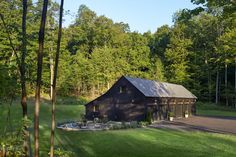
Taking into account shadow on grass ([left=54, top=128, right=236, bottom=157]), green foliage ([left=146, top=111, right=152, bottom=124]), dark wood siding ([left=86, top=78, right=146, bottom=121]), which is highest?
dark wood siding ([left=86, top=78, right=146, bottom=121])

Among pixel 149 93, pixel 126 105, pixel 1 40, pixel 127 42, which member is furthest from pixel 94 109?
pixel 127 42

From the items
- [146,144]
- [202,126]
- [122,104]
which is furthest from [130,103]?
[146,144]

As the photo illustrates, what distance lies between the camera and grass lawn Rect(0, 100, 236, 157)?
17781 mm

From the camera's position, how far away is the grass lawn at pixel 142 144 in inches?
700

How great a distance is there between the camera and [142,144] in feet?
67.0

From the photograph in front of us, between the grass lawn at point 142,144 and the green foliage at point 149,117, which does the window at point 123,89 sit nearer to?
the green foliage at point 149,117

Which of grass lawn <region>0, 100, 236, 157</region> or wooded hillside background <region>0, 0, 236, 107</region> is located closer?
grass lawn <region>0, 100, 236, 157</region>

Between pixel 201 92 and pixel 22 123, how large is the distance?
59.8 m

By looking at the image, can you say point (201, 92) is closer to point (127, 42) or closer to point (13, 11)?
point (127, 42)

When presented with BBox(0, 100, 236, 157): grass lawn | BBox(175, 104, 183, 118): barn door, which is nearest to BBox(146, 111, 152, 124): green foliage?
BBox(0, 100, 236, 157): grass lawn

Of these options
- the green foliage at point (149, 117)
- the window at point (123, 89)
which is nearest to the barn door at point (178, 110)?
the green foliage at point (149, 117)

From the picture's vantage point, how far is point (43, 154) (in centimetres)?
1662

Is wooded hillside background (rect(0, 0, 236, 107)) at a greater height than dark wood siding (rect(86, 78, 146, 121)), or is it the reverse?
wooded hillside background (rect(0, 0, 236, 107))

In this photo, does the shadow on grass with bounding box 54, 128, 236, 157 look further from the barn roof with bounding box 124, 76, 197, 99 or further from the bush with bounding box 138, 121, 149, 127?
the barn roof with bounding box 124, 76, 197, 99
